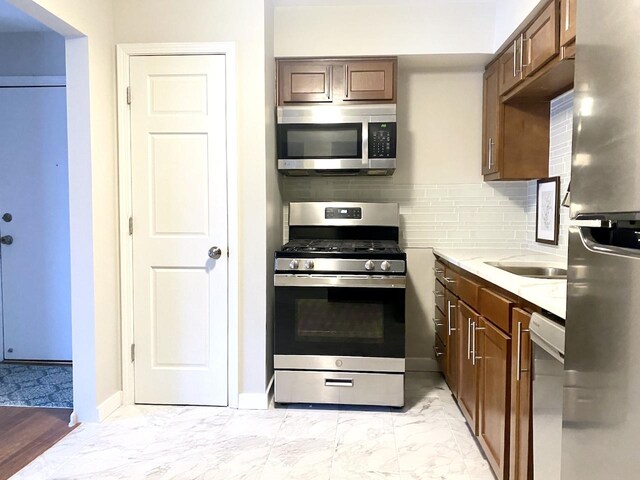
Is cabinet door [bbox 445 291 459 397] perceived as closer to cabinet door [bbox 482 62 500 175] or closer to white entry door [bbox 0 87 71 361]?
cabinet door [bbox 482 62 500 175]

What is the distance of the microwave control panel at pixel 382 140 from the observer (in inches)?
107

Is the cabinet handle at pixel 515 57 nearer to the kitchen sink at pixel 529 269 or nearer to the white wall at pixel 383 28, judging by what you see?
the white wall at pixel 383 28

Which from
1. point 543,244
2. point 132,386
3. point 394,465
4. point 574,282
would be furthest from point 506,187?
point 132,386

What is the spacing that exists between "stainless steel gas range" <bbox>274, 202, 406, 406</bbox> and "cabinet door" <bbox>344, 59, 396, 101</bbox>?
1.01 metres

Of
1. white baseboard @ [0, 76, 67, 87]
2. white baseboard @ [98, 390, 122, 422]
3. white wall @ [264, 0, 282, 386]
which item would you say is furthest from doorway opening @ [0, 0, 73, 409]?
white wall @ [264, 0, 282, 386]

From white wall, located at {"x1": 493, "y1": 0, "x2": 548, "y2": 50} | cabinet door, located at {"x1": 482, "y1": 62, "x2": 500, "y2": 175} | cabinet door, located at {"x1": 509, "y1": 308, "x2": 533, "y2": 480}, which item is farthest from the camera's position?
cabinet door, located at {"x1": 482, "y1": 62, "x2": 500, "y2": 175}

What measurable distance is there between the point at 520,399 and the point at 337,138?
6.06 feet

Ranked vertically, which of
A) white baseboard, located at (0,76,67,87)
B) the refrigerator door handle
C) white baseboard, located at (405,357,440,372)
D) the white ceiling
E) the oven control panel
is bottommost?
white baseboard, located at (405,357,440,372)

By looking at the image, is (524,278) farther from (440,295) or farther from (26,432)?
(26,432)

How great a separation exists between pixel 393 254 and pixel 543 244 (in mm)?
1027

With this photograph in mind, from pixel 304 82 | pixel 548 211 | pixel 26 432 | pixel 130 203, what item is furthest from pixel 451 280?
pixel 26 432

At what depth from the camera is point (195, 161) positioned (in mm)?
2490

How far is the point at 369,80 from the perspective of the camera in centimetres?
276

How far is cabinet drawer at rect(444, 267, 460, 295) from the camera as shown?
238 centimetres
